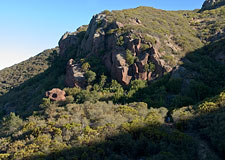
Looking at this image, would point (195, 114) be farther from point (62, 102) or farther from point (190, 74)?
point (62, 102)

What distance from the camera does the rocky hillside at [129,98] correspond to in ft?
46.9

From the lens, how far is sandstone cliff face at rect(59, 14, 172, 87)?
3506 centimetres

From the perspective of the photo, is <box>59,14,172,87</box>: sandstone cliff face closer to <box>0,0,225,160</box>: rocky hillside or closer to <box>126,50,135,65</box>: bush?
<box>0,0,225,160</box>: rocky hillside

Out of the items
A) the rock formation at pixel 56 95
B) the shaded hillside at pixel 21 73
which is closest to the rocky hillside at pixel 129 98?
the rock formation at pixel 56 95

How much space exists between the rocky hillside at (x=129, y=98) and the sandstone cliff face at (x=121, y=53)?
18 centimetres

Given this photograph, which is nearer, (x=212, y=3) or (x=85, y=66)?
(x=85, y=66)

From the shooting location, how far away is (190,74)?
32.4 metres

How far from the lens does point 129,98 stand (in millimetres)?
30516

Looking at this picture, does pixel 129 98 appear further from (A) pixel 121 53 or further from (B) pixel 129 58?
(A) pixel 121 53

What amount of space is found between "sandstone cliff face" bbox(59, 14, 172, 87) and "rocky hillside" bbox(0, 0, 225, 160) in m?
0.18

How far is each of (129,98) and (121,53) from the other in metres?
10.7

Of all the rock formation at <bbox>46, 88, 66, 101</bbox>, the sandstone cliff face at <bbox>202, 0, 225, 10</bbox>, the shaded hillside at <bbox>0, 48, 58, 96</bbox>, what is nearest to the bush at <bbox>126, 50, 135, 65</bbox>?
the rock formation at <bbox>46, 88, 66, 101</bbox>

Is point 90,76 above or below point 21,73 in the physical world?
below

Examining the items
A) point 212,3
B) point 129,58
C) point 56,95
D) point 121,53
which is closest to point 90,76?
point 56,95
